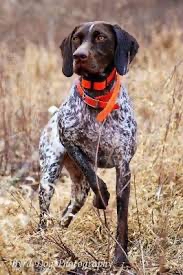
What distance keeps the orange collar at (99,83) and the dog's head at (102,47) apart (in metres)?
0.06

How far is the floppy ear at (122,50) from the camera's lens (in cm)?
475

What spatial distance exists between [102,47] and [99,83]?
0.25 meters

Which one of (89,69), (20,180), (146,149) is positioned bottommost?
(20,180)

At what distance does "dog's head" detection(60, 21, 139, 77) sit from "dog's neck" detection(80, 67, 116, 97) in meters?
0.03

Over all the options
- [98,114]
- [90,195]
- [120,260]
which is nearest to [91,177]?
[98,114]

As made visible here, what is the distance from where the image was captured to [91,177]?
187 inches

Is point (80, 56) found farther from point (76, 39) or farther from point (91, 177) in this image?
point (91, 177)

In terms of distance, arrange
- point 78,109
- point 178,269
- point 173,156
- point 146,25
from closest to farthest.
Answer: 1. point 178,269
2. point 78,109
3. point 173,156
4. point 146,25

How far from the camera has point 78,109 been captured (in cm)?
486

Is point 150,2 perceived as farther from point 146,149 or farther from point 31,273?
point 31,273

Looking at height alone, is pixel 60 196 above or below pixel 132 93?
below

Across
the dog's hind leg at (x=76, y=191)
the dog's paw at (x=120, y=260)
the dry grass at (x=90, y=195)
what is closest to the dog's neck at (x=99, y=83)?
the dry grass at (x=90, y=195)

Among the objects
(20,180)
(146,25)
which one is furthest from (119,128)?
(146,25)

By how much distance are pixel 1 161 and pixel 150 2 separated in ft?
31.1
